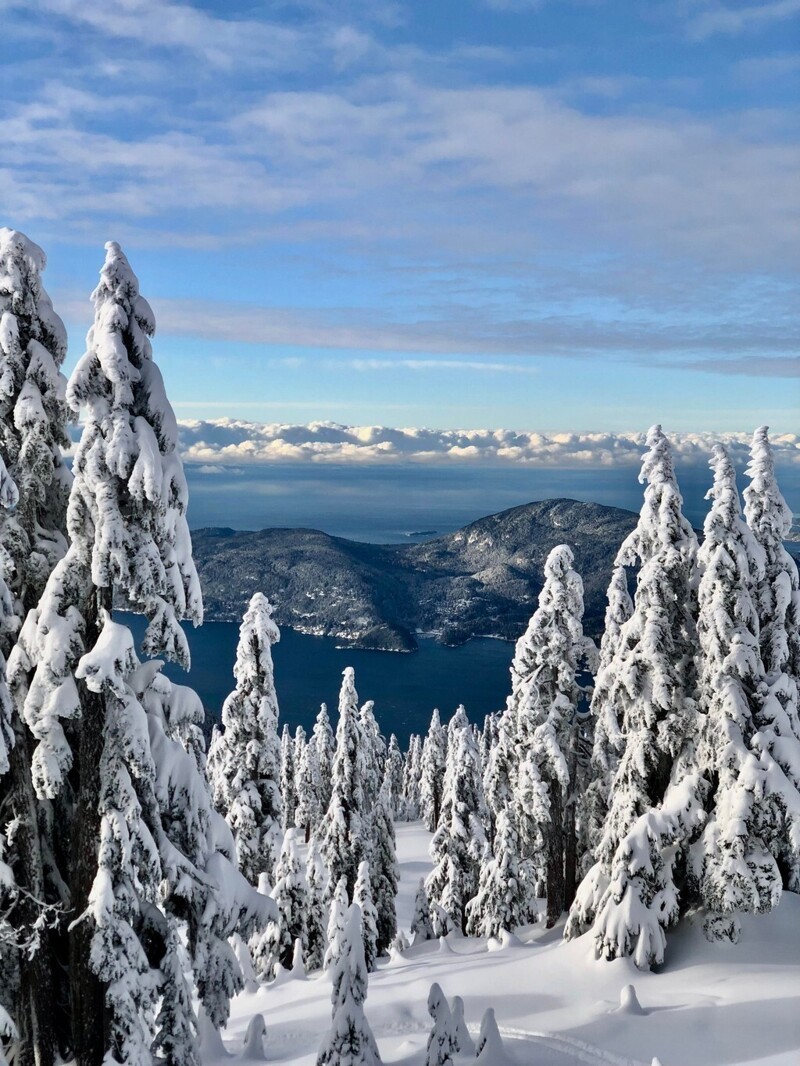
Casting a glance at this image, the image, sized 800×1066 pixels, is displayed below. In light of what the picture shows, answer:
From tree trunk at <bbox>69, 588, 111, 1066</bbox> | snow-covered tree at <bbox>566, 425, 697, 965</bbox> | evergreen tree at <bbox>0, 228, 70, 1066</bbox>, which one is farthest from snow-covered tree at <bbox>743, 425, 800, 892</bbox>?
evergreen tree at <bbox>0, 228, 70, 1066</bbox>

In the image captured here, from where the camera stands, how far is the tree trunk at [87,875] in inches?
389

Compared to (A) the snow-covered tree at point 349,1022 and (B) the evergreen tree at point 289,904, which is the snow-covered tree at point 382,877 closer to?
(B) the evergreen tree at point 289,904

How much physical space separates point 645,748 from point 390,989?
8910 mm

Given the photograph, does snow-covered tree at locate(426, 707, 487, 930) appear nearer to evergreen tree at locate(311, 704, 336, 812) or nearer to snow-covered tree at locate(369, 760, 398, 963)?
snow-covered tree at locate(369, 760, 398, 963)

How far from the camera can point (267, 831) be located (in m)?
25.8

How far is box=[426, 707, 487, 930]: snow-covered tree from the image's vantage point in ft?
119

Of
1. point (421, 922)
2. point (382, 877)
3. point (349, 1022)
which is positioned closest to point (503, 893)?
point (421, 922)

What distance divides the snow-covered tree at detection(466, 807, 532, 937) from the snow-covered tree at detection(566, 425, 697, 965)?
9.68 m

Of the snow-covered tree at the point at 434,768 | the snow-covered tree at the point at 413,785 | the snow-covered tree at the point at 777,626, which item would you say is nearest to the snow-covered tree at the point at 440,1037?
the snow-covered tree at the point at 777,626

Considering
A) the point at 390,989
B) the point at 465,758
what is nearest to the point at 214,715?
the point at 465,758

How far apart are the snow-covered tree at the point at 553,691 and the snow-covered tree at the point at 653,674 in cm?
543

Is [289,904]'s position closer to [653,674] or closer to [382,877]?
[382,877]

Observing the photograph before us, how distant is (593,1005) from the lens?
652 inches

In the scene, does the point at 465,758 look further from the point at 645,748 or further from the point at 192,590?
the point at 192,590
